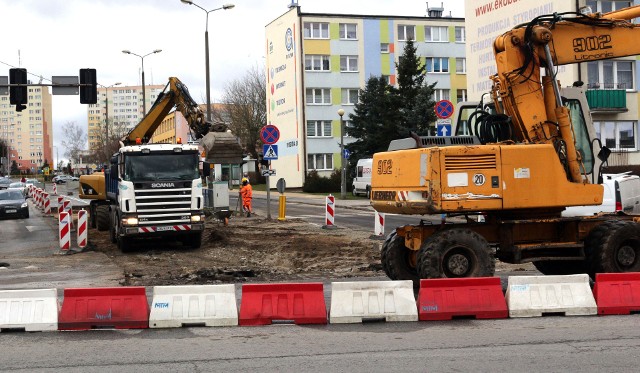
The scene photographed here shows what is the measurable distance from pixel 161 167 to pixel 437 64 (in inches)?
2285

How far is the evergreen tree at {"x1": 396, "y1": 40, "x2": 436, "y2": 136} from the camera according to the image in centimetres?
5438

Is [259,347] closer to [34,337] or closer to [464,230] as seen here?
[34,337]

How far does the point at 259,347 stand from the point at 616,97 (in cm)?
3966

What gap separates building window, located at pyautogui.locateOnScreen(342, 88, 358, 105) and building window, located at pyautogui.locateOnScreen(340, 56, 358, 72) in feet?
5.73

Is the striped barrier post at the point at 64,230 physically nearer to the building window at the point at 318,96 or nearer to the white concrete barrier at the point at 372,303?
the white concrete barrier at the point at 372,303

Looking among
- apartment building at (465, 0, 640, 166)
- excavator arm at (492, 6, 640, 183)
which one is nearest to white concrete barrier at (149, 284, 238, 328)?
excavator arm at (492, 6, 640, 183)

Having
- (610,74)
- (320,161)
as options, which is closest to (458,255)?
(610,74)

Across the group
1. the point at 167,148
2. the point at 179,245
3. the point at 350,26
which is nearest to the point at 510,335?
the point at 167,148

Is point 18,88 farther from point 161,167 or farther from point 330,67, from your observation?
point 330,67

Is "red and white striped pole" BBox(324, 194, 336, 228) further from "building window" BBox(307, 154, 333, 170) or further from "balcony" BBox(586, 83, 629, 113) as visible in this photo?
"building window" BBox(307, 154, 333, 170)

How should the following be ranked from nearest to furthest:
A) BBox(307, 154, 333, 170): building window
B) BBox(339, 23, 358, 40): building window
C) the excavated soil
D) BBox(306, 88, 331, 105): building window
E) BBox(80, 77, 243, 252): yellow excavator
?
the excavated soil < BBox(80, 77, 243, 252): yellow excavator < BBox(306, 88, 331, 105): building window < BBox(307, 154, 333, 170): building window < BBox(339, 23, 358, 40): building window

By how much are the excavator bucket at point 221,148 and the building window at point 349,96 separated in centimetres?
4736

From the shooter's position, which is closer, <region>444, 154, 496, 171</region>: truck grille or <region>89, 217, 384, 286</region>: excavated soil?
<region>444, 154, 496, 171</region>: truck grille

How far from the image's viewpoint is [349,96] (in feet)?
241
